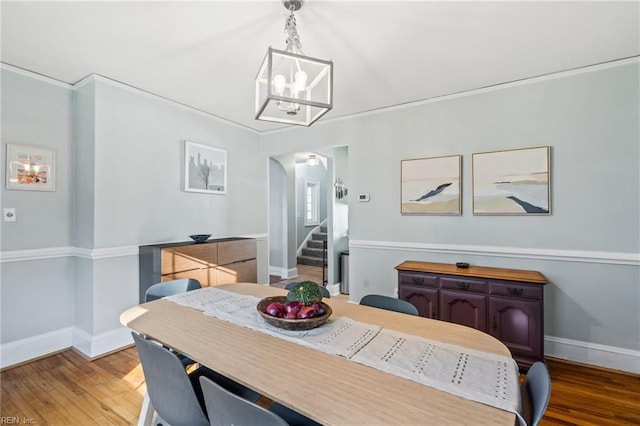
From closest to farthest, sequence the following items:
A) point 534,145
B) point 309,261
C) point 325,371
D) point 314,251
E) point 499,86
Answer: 1. point 325,371
2. point 534,145
3. point 499,86
4. point 309,261
5. point 314,251

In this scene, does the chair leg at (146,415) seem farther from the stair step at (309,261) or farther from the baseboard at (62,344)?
the stair step at (309,261)

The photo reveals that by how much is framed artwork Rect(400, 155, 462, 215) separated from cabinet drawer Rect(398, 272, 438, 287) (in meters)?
0.78

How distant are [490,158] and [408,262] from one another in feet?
4.42

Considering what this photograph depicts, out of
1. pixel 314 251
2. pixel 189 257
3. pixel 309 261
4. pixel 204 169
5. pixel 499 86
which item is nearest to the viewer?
pixel 499 86

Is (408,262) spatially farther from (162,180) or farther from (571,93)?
(162,180)

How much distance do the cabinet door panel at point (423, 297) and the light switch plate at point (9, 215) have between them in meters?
3.56

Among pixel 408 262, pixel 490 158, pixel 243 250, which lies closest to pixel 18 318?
pixel 243 250

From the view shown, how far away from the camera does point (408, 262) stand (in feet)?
10.5

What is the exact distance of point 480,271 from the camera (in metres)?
2.72

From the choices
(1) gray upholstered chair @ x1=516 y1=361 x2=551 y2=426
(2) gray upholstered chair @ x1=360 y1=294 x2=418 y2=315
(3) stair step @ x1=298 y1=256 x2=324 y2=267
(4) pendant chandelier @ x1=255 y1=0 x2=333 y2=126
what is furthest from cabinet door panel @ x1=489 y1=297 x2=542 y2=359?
(3) stair step @ x1=298 y1=256 x2=324 y2=267

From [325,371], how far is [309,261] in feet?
19.9

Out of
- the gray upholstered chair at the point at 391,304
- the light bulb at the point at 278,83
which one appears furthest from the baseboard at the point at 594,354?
the light bulb at the point at 278,83

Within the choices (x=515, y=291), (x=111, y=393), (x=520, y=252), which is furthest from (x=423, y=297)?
(x=111, y=393)

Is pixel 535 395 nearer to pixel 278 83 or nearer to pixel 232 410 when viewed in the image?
pixel 232 410
